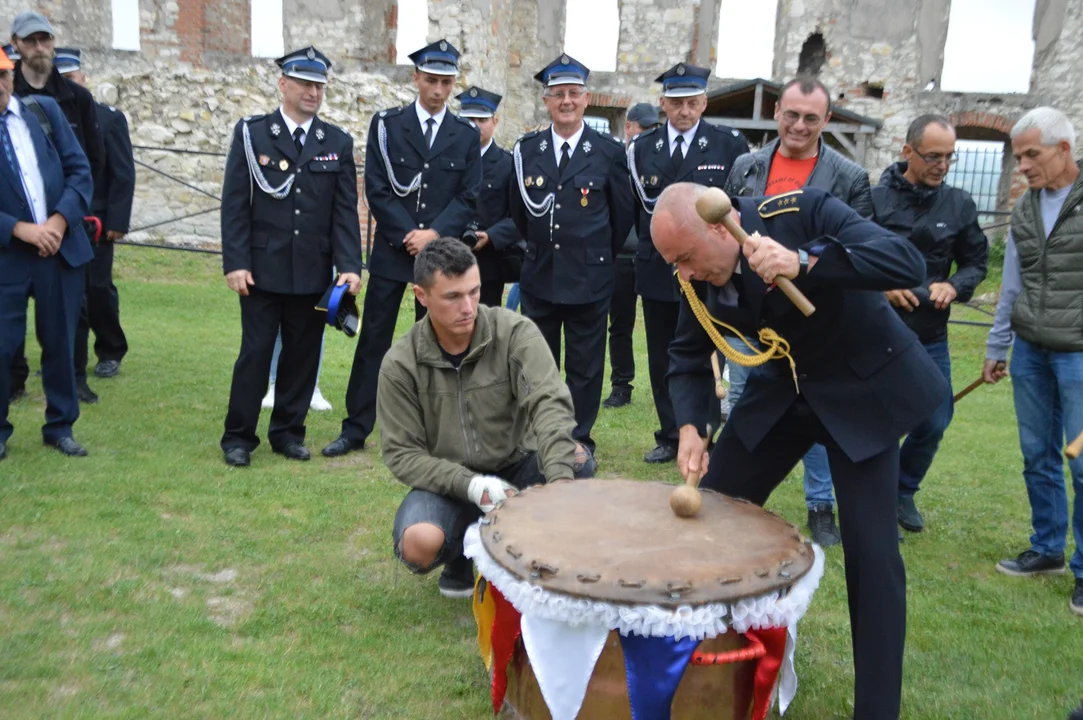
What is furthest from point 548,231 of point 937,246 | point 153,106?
point 153,106

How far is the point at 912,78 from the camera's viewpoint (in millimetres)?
16422

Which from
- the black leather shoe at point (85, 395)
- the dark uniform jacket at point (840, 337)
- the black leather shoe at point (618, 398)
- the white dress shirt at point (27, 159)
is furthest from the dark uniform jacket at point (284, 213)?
the dark uniform jacket at point (840, 337)

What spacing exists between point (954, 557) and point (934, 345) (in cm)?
98

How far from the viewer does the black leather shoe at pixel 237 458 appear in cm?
534

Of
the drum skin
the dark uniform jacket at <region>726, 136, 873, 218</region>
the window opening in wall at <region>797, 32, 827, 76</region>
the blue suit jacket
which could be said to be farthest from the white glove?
the window opening in wall at <region>797, 32, 827, 76</region>

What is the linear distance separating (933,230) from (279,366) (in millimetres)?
3548

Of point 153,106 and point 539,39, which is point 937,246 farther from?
point 539,39

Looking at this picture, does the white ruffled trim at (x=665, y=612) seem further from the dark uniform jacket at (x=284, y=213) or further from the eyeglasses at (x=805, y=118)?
the dark uniform jacket at (x=284, y=213)

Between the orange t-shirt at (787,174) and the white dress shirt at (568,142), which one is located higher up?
the white dress shirt at (568,142)

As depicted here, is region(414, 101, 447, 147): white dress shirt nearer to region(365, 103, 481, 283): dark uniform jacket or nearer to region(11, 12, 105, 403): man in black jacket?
region(365, 103, 481, 283): dark uniform jacket

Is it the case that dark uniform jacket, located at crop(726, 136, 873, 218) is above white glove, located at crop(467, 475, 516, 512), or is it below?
above

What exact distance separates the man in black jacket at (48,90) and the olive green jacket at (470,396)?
3.46 meters

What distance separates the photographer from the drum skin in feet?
8.28

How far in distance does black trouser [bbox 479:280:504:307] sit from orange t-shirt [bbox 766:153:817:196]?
2.13 meters
